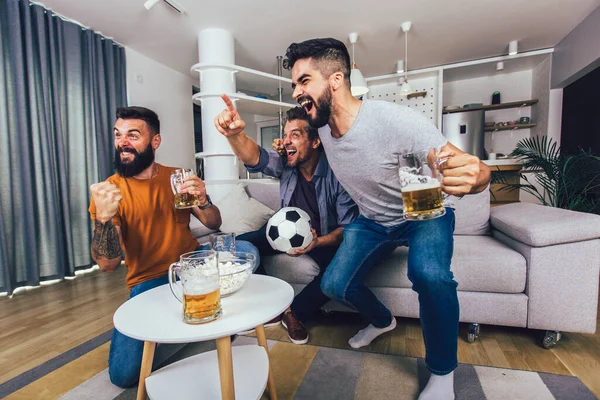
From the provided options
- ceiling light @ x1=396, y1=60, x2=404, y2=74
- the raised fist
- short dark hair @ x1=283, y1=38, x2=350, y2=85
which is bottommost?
the raised fist

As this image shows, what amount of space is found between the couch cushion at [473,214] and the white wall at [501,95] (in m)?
3.67

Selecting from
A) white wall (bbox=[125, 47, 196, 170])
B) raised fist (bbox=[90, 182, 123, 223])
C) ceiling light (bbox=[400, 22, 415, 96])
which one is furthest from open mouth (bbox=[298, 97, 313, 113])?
white wall (bbox=[125, 47, 196, 170])

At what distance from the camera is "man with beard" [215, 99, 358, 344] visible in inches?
61.4

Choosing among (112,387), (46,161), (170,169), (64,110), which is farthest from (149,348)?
(64,110)

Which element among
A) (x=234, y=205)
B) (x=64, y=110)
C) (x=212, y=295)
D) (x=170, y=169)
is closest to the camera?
(x=212, y=295)

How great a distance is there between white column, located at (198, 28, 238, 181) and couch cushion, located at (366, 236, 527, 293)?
92.7 inches

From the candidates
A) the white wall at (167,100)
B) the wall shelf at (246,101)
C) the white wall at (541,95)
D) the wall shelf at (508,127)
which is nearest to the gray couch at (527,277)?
the wall shelf at (246,101)

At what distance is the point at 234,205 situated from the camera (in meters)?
2.18

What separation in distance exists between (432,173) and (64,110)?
10.5 ft

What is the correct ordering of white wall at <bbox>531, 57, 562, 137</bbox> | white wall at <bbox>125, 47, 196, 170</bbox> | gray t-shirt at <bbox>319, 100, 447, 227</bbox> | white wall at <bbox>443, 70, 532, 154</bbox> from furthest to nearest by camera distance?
white wall at <bbox>443, 70, 532, 154</bbox> < white wall at <bbox>531, 57, 562, 137</bbox> < white wall at <bbox>125, 47, 196, 170</bbox> < gray t-shirt at <bbox>319, 100, 447, 227</bbox>

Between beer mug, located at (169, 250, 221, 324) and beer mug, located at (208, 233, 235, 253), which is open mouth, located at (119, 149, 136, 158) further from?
beer mug, located at (169, 250, 221, 324)

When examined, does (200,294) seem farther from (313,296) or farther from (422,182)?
(313,296)

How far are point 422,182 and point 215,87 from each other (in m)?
2.97

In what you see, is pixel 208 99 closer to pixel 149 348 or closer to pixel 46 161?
pixel 46 161
